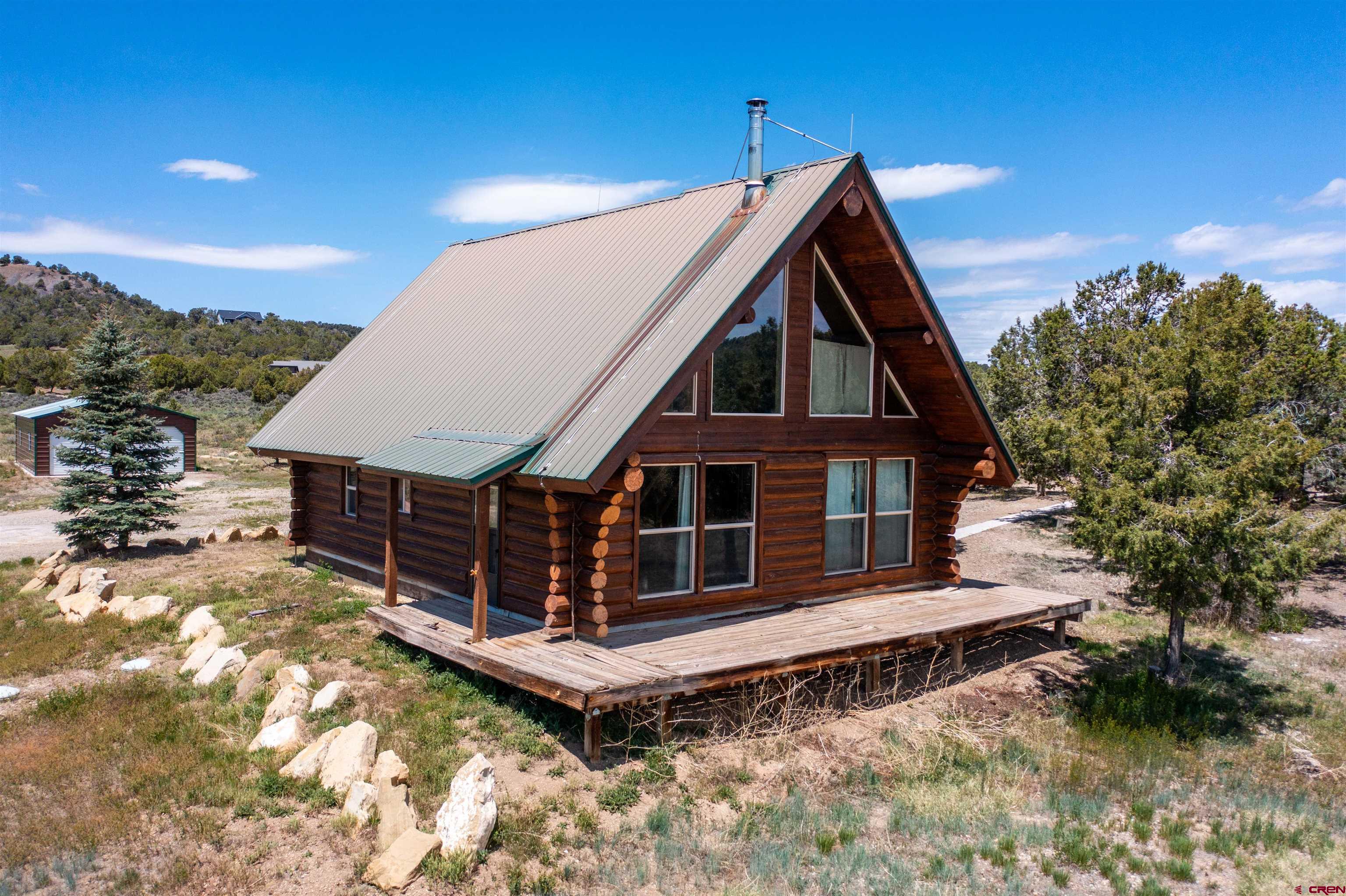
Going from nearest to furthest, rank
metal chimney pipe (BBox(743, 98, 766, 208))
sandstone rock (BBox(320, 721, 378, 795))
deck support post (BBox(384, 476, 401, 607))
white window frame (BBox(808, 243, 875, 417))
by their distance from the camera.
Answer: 1. sandstone rock (BBox(320, 721, 378, 795))
2. deck support post (BBox(384, 476, 401, 607))
3. white window frame (BBox(808, 243, 875, 417))
4. metal chimney pipe (BBox(743, 98, 766, 208))

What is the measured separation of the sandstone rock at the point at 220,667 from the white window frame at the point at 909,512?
362 inches

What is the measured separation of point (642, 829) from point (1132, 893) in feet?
13.1

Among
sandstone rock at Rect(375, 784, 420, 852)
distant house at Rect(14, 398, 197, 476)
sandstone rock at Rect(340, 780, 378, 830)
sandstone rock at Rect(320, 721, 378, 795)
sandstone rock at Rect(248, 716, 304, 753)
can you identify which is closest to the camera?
sandstone rock at Rect(375, 784, 420, 852)

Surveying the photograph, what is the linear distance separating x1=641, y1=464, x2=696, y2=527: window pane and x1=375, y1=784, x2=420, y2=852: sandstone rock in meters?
4.65

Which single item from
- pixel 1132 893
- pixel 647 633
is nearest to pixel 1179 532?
pixel 1132 893

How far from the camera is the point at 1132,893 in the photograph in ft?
23.2

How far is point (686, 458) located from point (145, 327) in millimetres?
105581

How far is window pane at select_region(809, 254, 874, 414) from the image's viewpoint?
43.1ft

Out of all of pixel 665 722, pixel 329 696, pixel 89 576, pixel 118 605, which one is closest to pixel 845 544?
pixel 665 722

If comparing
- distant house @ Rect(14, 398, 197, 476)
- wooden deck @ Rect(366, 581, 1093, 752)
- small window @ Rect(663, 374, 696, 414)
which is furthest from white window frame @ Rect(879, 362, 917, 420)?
distant house @ Rect(14, 398, 197, 476)

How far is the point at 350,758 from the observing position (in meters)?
8.29

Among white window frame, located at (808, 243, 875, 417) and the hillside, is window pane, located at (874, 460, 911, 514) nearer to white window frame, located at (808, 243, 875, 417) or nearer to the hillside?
white window frame, located at (808, 243, 875, 417)

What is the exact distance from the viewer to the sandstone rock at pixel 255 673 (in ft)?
34.6

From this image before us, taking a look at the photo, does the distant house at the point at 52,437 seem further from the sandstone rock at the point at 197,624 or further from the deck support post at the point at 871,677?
the deck support post at the point at 871,677
